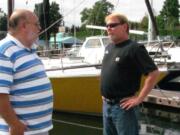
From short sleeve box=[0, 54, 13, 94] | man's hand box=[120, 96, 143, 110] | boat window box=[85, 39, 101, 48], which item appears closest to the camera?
short sleeve box=[0, 54, 13, 94]

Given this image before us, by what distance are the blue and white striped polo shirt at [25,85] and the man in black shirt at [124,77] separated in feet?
3.11

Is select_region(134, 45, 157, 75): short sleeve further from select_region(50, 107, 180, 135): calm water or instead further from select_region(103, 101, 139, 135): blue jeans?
select_region(50, 107, 180, 135): calm water

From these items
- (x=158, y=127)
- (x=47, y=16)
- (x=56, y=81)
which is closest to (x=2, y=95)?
(x=158, y=127)

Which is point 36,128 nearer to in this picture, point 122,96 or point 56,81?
point 122,96

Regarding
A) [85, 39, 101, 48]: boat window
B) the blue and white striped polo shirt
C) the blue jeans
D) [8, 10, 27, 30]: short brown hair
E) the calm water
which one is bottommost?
the calm water

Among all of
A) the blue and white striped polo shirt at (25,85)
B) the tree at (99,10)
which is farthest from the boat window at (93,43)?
the blue and white striped polo shirt at (25,85)

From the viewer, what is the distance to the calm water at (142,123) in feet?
28.5

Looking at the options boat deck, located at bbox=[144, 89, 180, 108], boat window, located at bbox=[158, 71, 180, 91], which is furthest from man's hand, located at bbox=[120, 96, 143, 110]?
Result: boat window, located at bbox=[158, 71, 180, 91]

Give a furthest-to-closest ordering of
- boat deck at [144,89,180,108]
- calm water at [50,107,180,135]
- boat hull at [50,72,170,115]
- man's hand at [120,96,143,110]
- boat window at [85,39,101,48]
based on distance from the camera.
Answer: boat window at [85,39,101,48], boat hull at [50,72,170,115], boat deck at [144,89,180,108], calm water at [50,107,180,135], man's hand at [120,96,143,110]

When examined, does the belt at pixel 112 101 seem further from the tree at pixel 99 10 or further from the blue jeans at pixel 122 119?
the tree at pixel 99 10

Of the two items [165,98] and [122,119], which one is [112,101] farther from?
[165,98]

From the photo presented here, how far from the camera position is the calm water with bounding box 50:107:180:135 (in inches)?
342

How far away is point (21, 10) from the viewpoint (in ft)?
11.1

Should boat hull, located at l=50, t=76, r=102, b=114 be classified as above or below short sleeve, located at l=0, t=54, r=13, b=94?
below
